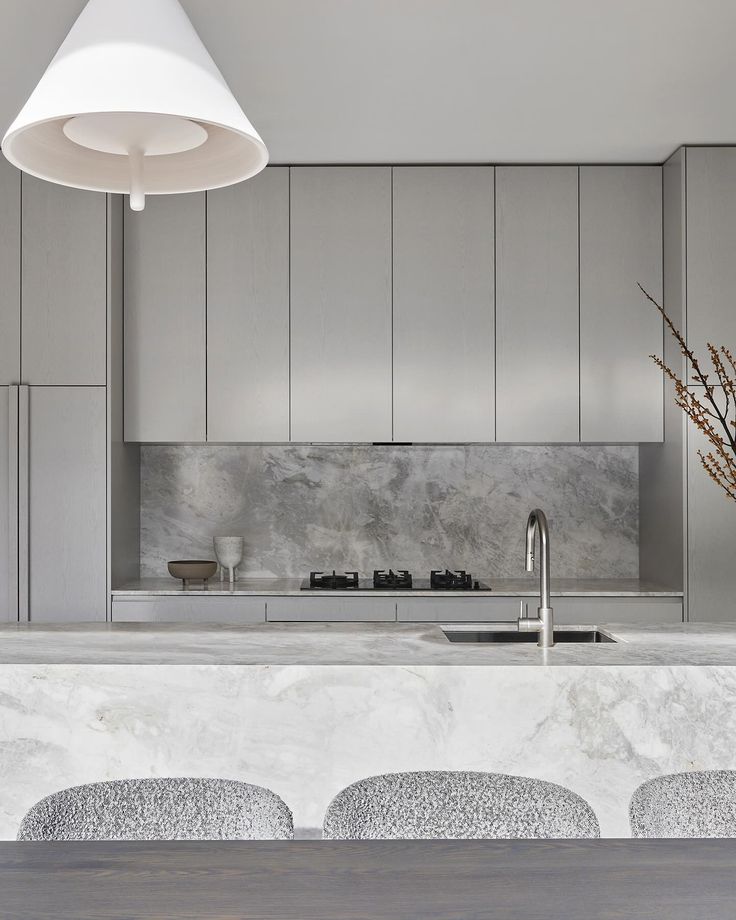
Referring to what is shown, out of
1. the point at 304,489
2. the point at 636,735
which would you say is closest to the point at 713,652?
the point at 636,735

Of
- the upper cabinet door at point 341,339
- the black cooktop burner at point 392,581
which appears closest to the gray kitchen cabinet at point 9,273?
the upper cabinet door at point 341,339

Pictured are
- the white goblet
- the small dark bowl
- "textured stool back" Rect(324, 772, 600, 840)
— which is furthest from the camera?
the white goblet

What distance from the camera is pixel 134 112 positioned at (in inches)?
53.6

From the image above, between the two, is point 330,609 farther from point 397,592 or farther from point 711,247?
point 711,247

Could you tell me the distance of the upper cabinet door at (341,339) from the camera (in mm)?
3951

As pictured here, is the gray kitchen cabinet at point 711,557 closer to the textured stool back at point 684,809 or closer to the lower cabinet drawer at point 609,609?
the lower cabinet drawer at point 609,609

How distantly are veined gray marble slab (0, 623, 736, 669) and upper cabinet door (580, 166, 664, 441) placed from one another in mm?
1576

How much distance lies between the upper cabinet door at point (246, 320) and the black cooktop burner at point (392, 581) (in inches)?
29.5

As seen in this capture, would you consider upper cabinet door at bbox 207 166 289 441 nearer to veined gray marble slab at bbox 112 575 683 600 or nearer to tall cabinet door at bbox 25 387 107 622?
tall cabinet door at bbox 25 387 107 622

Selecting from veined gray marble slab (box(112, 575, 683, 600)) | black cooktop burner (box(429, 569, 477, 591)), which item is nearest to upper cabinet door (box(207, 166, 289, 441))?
veined gray marble slab (box(112, 575, 683, 600))

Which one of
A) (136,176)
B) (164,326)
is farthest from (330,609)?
(136,176)

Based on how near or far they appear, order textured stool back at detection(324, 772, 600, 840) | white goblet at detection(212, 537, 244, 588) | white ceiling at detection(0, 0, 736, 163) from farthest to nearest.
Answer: white goblet at detection(212, 537, 244, 588)
white ceiling at detection(0, 0, 736, 163)
textured stool back at detection(324, 772, 600, 840)

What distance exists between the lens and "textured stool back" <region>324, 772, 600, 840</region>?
1384mm

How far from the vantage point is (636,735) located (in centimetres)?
197
